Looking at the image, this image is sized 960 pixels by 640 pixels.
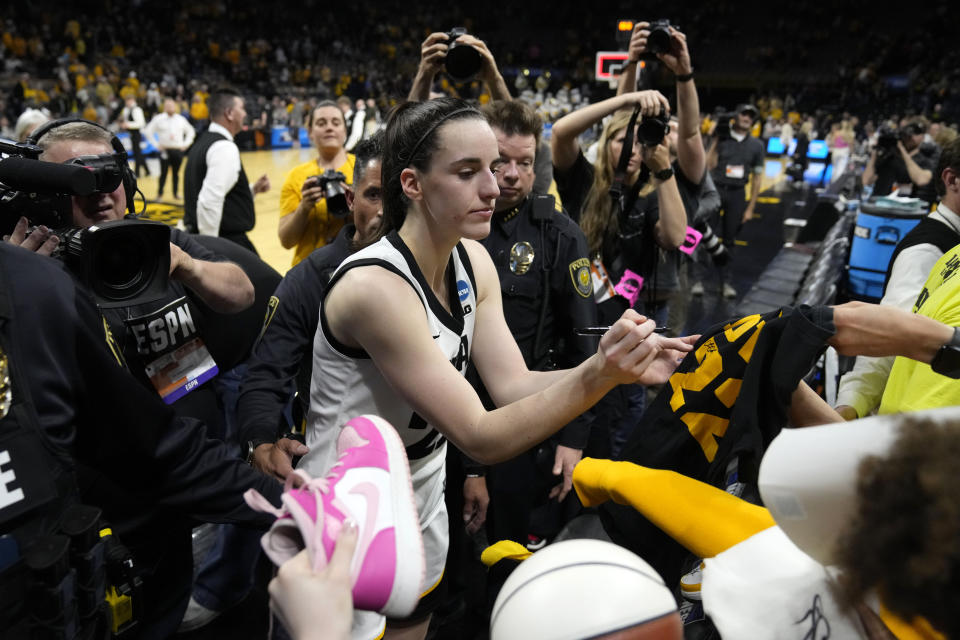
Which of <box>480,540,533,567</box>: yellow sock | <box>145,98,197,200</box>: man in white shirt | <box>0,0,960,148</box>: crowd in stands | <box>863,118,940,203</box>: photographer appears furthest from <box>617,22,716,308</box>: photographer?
<box>0,0,960,148</box>: crowd in stands

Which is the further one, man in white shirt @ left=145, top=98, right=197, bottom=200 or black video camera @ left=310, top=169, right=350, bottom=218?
man in white shirt @ left=145, top=98, right=197, bottom=200

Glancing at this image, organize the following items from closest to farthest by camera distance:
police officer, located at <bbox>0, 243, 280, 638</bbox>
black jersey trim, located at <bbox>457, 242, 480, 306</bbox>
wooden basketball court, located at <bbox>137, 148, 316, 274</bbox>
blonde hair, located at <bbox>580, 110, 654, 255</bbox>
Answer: police officer, located at <bbox>0, 243, 280, 638</bbox>, black jersey trim, located at <bbox>457, 242, 480, 306</bbox>, blonde hair, located at <bbox>580, 110, 654, 255</bbox>, wooden basketball court, located at <bbox>137, 148, 316, 274</bbox>

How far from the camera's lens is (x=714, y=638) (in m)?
1.29

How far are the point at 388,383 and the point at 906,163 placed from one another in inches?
270

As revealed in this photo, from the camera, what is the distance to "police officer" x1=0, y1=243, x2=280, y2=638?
42.8 inches

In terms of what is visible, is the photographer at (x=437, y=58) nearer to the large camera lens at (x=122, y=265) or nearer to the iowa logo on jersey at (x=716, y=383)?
the large camera lens at (x=122, y=265)

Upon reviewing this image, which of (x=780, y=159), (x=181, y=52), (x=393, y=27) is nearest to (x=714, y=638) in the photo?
(x=780, y=159)

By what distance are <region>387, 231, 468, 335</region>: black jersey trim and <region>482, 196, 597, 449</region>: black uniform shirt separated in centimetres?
84

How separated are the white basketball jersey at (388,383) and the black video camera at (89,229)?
422mm

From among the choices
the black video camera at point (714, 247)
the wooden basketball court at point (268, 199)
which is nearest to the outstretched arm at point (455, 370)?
the wooden basketball court at point (268, 199)

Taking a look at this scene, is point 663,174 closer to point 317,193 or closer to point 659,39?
point 659,39

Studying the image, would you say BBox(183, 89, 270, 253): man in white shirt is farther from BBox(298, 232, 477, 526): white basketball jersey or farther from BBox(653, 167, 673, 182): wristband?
BBox(298, 232, 477, 526): white basketball jersey

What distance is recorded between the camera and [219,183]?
4.29m

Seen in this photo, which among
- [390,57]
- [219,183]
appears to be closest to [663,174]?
[219,183]
